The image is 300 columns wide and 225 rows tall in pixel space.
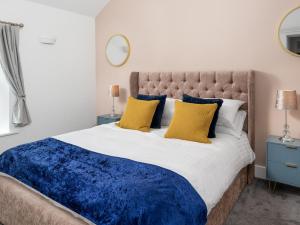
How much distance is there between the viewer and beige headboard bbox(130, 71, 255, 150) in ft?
9.54

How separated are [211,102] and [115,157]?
4.37 feet

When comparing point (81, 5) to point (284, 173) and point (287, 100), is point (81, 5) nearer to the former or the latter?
point (287, 100)

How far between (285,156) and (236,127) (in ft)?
1.85

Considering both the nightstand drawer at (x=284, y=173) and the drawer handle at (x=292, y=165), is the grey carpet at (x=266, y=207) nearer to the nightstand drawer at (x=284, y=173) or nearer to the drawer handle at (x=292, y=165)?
the nightstand drawer at (x=284, y=173)

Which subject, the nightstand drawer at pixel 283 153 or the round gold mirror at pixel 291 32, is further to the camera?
the round gold mirror at pixel 291 32

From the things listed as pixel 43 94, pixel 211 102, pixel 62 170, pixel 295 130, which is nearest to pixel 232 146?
pixel 211 102

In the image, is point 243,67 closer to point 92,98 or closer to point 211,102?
point 211,102

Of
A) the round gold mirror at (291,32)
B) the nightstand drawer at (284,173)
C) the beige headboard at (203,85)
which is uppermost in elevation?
the round gold mirror at (291,32)

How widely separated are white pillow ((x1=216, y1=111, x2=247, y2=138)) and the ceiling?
9.73 ft

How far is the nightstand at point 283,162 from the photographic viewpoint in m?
2.49

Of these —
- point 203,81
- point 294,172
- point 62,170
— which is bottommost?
point 294,172

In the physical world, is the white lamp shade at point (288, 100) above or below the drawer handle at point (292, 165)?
above

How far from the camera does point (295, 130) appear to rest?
2.76 m

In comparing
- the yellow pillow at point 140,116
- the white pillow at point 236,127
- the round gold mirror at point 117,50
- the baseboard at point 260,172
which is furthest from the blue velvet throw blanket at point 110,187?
the round gold mirror at point 117,50
